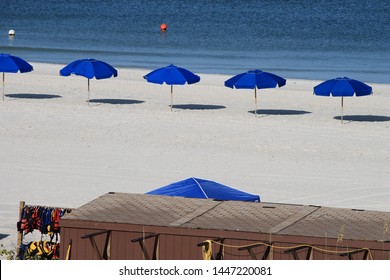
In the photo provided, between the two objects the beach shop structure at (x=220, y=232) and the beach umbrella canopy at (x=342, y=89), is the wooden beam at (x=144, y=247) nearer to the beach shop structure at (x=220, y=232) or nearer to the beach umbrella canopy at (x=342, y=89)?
the beach shop structure at (x=220, y=232)

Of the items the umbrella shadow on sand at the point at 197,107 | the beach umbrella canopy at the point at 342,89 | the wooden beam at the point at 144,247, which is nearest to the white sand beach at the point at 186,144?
the umbrella shadow on sand at the point at 197,107

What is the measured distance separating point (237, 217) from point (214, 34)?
6296 centimetres

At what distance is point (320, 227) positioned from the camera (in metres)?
9.82

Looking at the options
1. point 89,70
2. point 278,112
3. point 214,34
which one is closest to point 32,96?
point 89,70

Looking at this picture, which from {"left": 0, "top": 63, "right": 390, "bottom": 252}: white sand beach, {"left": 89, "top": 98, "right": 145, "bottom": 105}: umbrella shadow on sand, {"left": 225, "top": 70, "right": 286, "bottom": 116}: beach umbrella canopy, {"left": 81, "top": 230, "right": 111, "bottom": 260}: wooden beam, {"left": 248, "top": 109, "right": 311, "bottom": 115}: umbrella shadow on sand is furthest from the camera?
{"left": 89, "top": 98, "right": 145, "bottom": 105}: umbrella shadow on sand

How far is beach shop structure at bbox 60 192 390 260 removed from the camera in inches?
367

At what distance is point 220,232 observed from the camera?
31.4 ft

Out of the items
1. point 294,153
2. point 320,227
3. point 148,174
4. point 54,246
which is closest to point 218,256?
point 320,227

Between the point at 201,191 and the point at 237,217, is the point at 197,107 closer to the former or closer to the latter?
the point at 201,191

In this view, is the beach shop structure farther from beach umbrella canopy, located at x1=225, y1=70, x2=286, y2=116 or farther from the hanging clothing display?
beach umbrella canopy, located at x1=225, y1=70, x2=286, y2=116

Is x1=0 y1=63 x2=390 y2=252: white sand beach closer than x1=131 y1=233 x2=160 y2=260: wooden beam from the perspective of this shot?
Answer: No

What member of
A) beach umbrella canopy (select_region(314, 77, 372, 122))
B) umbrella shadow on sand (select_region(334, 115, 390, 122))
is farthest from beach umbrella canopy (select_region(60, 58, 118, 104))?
umbrella shadow on sand (select_region(334, 115, 390, 122))

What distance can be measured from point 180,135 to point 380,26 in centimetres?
5909
